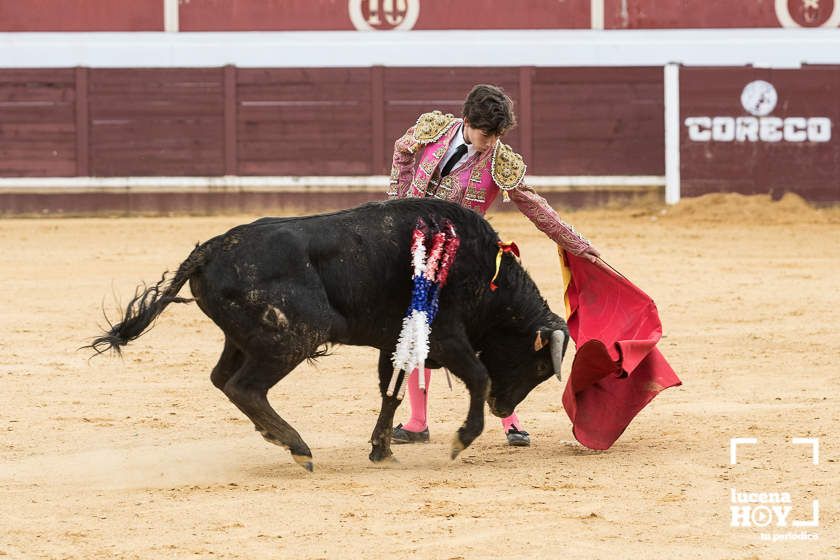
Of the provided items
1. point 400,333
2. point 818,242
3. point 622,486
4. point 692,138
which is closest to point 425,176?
point 400,333

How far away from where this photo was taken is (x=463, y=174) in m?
4.21

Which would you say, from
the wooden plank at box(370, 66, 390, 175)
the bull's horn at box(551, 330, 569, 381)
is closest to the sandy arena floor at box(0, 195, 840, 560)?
the bull's horn at box(551, 330, 569, 381)

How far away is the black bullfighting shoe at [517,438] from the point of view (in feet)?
13.9

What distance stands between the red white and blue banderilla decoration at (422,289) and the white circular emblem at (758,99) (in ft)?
27.9

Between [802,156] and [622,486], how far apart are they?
8816 mm

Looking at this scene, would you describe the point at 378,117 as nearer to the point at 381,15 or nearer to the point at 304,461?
the point at 381,15

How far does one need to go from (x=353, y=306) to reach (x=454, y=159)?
59 centimetres

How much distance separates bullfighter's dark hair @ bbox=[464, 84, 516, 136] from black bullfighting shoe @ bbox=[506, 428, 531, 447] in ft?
2.91

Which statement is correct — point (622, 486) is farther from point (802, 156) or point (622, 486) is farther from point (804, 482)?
point (802, 156)

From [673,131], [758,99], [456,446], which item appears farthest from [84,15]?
[456,446]

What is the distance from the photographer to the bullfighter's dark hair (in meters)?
3.98

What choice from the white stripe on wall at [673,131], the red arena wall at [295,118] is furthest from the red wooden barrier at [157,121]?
the white stripe on wall at [673,131]

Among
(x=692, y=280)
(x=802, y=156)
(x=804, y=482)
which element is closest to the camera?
(x=804, y=482)

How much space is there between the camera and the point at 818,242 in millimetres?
9945
